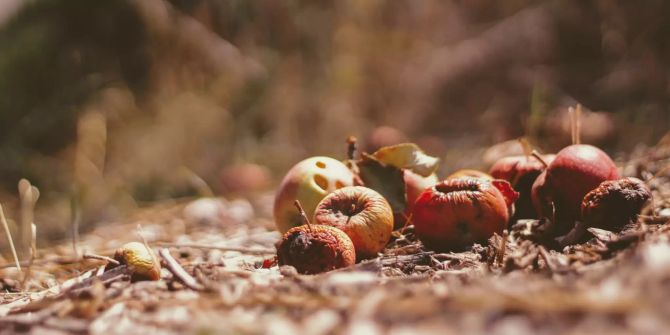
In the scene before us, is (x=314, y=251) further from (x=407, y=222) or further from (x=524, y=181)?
(x=524, y=181)

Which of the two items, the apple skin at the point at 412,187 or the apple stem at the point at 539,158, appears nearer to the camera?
the apple stem at the point at 539,158

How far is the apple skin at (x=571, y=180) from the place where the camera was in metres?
2.58

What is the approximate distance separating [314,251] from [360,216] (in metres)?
0.37

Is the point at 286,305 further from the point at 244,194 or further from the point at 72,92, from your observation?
the point at 72,92

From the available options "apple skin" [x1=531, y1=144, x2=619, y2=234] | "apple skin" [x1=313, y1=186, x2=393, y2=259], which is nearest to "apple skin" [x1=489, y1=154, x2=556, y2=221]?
"apple skin" [x1=531, y1=144, x2=619, y2=234]

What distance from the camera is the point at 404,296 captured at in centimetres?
148

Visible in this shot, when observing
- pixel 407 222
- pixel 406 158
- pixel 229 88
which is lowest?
pixel 407 222

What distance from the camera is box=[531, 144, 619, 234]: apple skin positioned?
258cm

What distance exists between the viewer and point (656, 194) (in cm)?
304

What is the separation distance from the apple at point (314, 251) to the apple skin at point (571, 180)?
876 millimetres

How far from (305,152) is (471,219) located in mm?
3591

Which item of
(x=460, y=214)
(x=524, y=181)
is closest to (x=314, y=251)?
(x=460, y=214)

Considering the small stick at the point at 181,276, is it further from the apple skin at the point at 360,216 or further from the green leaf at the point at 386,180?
the green leaf at the point at 386,180

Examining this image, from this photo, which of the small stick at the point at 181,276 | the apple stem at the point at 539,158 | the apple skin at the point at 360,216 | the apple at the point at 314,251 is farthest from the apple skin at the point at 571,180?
the small stick at the point at 181,276
